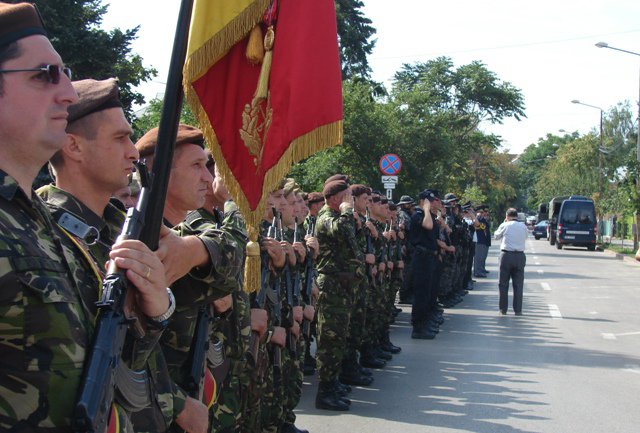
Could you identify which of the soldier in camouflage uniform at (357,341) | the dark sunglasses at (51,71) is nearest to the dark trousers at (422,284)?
the soldier in camouflage uniform at (357,341)

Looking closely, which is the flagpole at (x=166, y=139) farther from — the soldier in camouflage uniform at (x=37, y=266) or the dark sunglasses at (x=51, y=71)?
the dark sunglasses at (x=51, y=71)

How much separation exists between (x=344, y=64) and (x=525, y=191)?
93598 millimetres

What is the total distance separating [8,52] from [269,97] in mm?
1488

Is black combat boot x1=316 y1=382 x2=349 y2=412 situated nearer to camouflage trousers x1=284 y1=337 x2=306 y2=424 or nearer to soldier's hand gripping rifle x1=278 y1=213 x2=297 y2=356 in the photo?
camouflage trousers x1=284 y1=337 x2=306 y2=424

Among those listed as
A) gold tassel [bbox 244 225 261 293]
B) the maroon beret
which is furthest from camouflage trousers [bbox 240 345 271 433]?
the maroon beret

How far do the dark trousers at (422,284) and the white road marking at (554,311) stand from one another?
134 inches

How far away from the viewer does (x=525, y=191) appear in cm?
11944

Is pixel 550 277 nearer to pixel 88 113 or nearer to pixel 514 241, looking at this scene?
pixel 514 241

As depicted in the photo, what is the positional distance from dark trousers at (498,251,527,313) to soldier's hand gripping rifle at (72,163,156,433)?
13.0 metres

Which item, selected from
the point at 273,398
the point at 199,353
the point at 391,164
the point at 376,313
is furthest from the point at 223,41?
the point at 391,164

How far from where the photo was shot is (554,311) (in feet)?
48.9

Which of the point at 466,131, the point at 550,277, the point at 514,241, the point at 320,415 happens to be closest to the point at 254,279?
the point at 320,415

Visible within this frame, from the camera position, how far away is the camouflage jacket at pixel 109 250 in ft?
7.49

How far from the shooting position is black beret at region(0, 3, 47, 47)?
1.73m
